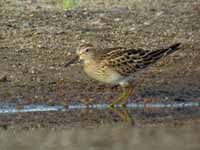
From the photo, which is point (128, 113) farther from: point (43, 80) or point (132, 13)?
point (132, 13)

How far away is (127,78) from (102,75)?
0.33 metres

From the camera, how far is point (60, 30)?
15.5 metres

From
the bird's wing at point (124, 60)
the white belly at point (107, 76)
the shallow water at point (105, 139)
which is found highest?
the bird's wing at point (124, 60)

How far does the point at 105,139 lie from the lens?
10.5m

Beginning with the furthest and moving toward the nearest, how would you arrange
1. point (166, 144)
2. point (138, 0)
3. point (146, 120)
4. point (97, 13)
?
point (138, 0) < point (97, 13) < point (146, 120) < point (166, 144)

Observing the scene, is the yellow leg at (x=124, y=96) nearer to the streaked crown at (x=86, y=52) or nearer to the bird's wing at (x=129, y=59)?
the bird's wing at (x=129, y=59)

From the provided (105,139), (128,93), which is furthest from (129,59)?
(105,139)

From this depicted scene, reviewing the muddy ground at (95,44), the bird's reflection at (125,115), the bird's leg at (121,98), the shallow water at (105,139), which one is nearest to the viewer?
the shallow water at (105,139)

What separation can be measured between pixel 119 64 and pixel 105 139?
203 cm

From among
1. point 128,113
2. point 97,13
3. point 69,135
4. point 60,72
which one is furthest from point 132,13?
point 69,135

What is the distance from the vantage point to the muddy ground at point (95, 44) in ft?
37.8

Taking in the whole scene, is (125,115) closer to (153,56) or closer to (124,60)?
(124,60)

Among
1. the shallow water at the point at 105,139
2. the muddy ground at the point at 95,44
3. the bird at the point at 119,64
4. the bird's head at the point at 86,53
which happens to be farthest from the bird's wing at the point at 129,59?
the shallow water at the point at 105,139

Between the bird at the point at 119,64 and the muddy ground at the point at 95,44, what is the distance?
23 centimetres
